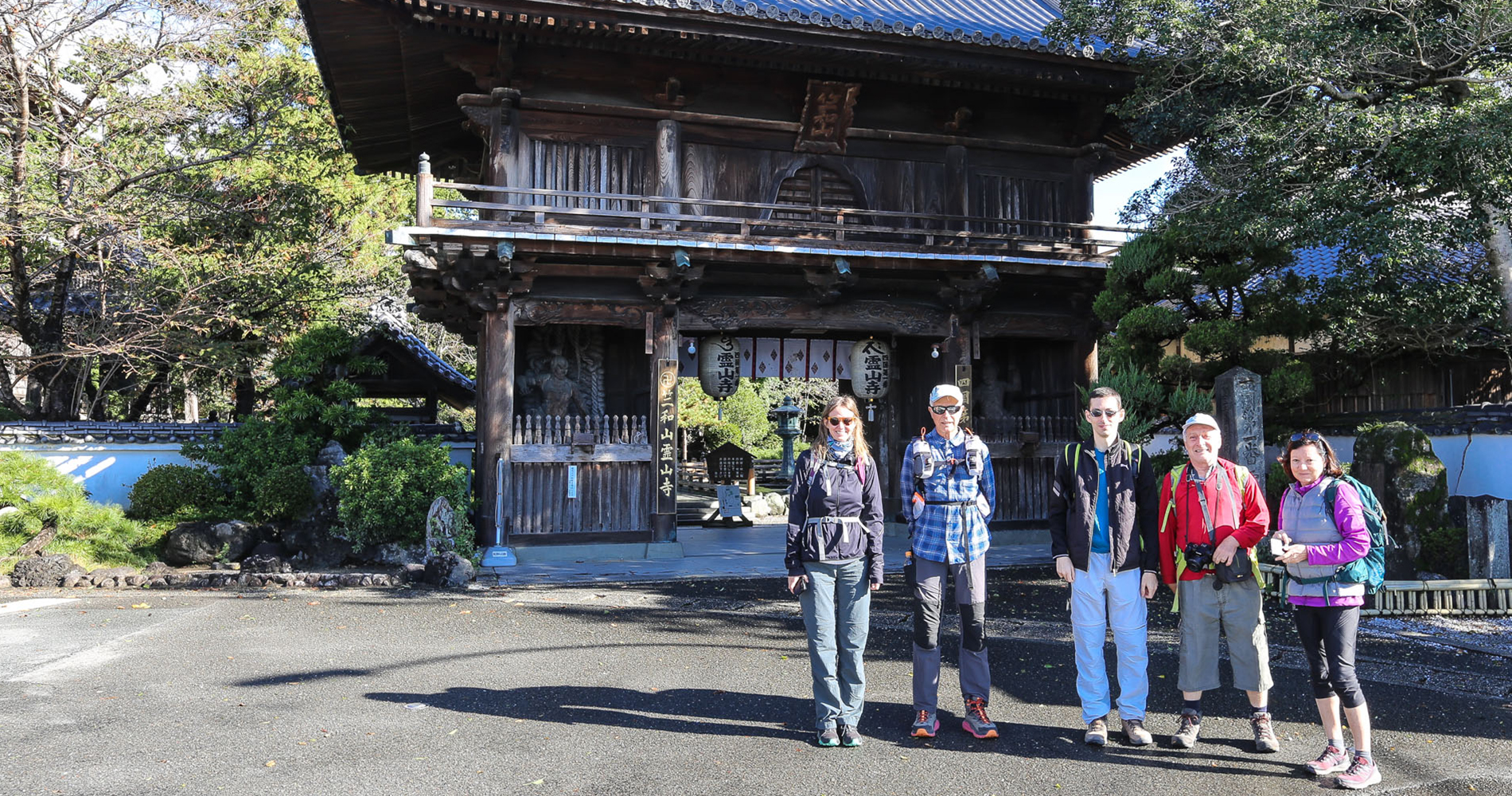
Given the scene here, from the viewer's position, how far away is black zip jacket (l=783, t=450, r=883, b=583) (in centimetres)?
478

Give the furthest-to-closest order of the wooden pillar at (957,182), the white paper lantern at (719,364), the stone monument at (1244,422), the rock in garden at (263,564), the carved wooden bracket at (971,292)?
the wooden pillar at (957,182), the white paper lantern at (719,364), the carved wooden bracket at (971,292), the rock in garden at (263,564), the stone monument at (1244,422)

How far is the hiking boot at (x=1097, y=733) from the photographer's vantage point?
187 inches

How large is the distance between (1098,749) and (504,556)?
8.23 metres

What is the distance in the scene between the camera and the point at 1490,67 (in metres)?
9.45

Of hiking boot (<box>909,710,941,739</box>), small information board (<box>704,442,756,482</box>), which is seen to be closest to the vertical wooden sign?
hiking boot (<box>909,710,941,739</box>)

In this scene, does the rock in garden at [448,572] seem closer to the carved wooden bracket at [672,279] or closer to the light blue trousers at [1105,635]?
the carved wooden bracket at [672,279]

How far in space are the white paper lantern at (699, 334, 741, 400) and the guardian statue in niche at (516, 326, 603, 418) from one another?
1.49 meters

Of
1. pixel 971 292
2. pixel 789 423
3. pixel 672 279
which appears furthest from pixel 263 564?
pixel 789 423

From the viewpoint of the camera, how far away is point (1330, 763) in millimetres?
4387

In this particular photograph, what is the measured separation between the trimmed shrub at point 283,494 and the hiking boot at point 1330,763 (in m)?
12.4

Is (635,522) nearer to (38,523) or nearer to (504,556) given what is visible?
(504,556)

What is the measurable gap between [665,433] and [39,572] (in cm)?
719

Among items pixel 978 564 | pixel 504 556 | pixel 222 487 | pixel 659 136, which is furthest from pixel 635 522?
pixel 978 564

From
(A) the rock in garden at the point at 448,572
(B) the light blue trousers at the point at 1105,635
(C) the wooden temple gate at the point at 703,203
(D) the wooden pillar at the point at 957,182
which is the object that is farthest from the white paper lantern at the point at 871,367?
(B) the light blue trousers at the point at 1105,635
